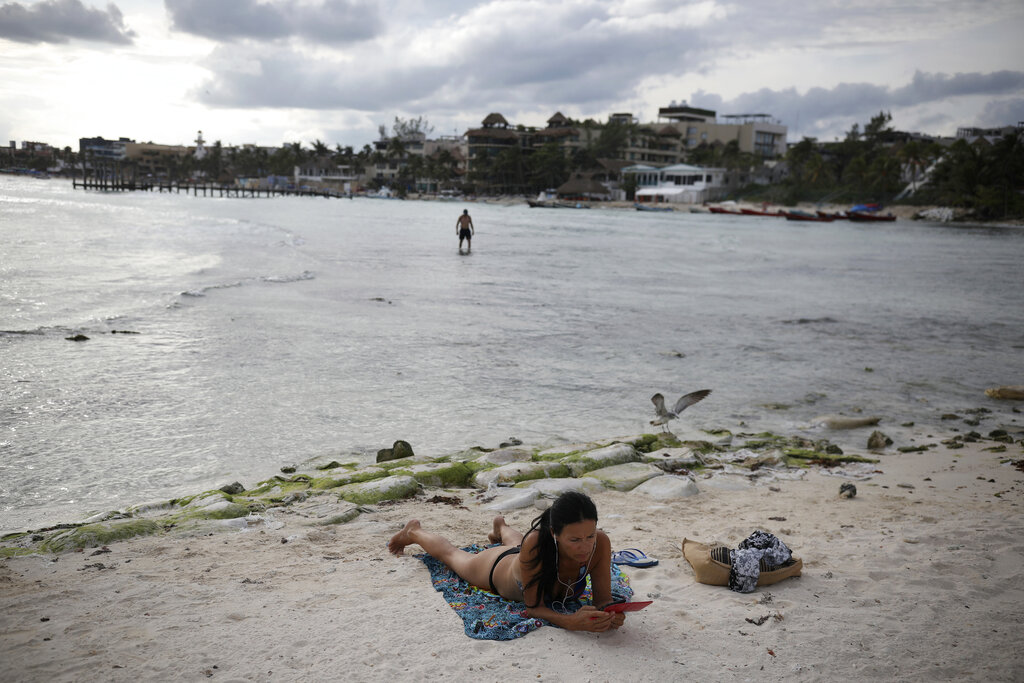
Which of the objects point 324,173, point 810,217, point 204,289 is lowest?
point 204,289

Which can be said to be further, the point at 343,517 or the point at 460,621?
the point at 343,517

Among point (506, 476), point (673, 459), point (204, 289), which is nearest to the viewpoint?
point (506, 476)

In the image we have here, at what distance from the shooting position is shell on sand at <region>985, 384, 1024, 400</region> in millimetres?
10164

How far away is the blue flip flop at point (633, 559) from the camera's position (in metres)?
4.60

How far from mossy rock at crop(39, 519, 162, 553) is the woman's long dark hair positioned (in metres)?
2.91

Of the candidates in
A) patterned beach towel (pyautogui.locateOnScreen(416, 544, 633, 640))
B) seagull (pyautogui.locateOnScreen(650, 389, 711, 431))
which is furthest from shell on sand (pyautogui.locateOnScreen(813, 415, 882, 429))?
patterned beach towel (pyautogui.locateOnScreen(416, 544, 633, 640))

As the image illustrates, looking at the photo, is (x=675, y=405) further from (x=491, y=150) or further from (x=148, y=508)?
(x=491, y=150)

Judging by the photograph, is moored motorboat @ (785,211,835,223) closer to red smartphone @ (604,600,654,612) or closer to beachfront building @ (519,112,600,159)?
beachfront building @ (519,112,600,159)

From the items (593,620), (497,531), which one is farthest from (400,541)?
(593,620)

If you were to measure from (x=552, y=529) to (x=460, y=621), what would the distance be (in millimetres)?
751

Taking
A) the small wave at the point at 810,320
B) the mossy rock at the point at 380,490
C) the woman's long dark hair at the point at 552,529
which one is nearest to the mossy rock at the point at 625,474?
the mossy rock at the point at 380,490

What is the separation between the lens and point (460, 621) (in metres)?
3.87

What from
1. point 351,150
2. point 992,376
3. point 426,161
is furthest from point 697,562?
point 351,150

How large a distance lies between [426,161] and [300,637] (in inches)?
5208
